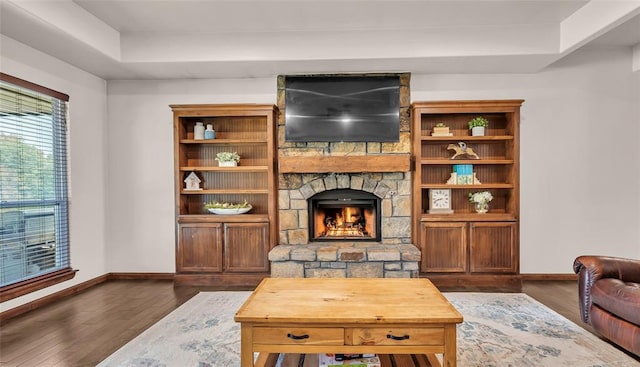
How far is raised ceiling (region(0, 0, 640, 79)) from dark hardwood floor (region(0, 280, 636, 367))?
273 centimetres

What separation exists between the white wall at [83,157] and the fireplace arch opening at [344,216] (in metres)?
2.83

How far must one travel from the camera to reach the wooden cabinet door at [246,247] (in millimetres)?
4469

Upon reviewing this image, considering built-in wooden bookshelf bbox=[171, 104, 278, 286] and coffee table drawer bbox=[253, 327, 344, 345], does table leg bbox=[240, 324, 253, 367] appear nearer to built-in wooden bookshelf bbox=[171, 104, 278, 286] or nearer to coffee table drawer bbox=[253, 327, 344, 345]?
coffee table drawer bbox=[253, 327, 344, 345]

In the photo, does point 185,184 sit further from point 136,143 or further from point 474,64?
point 474,64

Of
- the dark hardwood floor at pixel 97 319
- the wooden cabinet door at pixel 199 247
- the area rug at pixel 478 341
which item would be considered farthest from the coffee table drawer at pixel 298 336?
the wooden cabinet door at pixel 199 247

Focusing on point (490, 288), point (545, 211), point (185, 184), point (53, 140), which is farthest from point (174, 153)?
point (545, 211)

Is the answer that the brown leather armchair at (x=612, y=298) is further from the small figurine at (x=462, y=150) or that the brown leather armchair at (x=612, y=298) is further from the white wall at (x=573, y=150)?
the small figurine at (x=462, y=150)

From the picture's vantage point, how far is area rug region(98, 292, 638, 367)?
7.99 ft

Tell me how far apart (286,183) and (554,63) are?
12.7 feet

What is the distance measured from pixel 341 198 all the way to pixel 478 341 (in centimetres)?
242

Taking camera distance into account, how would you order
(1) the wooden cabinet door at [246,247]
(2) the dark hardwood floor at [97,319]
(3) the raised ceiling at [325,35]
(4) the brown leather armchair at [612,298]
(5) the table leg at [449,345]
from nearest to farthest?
(5) the table leg at [449,345] → (4) the brown leather armchair at [612,298] → (2) the dark hardwood floor at [97,319] → (3) the raised ceiling at [325,35] → (1) the wooden cabinet door at [246,247]

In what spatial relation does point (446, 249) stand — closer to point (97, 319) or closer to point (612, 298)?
point (612, 298)

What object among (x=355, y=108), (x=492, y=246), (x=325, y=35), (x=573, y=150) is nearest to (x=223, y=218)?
(x=355, y=108)

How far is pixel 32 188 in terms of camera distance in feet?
12.0
